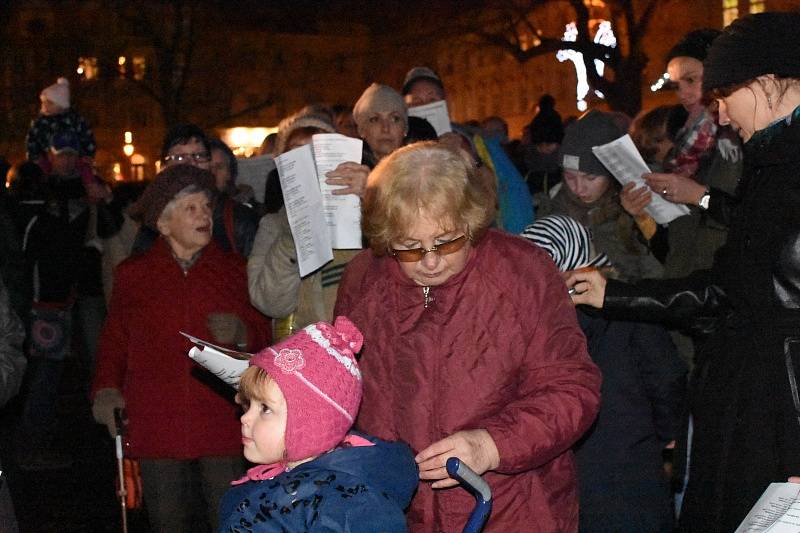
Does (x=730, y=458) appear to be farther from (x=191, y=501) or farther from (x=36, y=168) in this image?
(x=36, y=168)

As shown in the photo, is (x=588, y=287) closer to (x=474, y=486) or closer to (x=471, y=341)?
(x=471, y=341)

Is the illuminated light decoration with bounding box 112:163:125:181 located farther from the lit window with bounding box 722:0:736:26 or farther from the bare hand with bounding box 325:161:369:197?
the bare hand with bounding box 325:161:369:197

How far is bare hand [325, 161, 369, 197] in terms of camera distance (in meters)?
5.17

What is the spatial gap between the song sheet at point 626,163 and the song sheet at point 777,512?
3287 mm

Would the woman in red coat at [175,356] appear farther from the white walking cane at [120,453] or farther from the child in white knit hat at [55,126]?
the child in white knit hat at [55,126]

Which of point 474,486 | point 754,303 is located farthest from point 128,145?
point 474,486

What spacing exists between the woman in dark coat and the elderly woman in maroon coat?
1.36 ft

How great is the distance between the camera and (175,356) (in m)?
5.58

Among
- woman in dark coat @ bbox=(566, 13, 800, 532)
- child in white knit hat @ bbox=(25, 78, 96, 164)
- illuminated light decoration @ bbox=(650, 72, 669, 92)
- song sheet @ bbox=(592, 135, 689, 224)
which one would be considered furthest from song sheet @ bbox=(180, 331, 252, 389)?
child in white knit hat @ bbox=(25, 78, 96, 164)

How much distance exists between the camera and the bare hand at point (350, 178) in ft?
17.0

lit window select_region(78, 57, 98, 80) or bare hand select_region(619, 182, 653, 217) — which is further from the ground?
lit window select_region(78, 57, 98, 80)

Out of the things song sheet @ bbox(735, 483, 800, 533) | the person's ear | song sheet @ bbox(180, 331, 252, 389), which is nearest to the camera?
song sheet @ bbox(735, 483, 800, 533)

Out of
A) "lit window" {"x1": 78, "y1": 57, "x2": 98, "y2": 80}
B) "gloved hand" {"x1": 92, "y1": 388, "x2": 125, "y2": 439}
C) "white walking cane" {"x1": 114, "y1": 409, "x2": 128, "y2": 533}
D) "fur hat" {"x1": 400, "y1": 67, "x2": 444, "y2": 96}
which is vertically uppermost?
"lit window" {"x1": 78, "y1": 57, "x2": 98, "y2": 80}

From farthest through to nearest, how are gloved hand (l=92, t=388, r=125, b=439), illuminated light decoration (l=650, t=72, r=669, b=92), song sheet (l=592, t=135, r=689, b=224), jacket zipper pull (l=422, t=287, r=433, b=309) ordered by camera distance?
illuminated light decoration (l=650, t=72, r=669, b=92), song sheet (l=592, t=135, r=689, b=224), gloved hand (l=92, t=388, r=125, b=439), jacket zipper pull (l=422, t=287, r=433, b=309)
